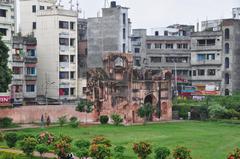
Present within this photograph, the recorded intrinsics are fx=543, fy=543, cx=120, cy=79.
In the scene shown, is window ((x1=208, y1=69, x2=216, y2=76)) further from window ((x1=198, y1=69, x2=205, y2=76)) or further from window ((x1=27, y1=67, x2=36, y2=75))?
window ((x1=27, y1=67, x2=36, y2=75))

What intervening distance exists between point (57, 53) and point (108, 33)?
12151mm

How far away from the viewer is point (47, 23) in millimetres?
82750

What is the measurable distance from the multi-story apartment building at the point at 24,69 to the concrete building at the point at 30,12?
571 centimetres

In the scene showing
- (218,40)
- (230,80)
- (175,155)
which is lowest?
(175,155)

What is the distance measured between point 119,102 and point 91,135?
55.8ft

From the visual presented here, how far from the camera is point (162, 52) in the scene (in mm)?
100812

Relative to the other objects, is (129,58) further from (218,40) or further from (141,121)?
(218,40)

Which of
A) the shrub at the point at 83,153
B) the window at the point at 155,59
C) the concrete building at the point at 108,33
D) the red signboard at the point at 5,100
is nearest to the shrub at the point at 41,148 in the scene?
the shrub at the point at 83,153

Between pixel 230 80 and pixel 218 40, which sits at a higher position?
pixel 218 40

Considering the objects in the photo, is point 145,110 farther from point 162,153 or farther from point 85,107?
point 162,153

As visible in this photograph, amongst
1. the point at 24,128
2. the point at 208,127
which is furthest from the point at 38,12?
the point at 208,127

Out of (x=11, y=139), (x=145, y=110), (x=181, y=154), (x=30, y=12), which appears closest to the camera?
(x=181, y=154)

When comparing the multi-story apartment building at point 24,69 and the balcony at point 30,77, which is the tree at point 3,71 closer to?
→ the multi-story apartment building at point 24,69

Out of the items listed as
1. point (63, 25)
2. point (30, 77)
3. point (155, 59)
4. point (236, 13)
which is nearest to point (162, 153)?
point (30, 77)
